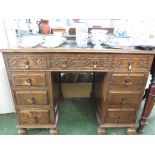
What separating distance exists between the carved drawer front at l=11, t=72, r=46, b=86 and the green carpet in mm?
566

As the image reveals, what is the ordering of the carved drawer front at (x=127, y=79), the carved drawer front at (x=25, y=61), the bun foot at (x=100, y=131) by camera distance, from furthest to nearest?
the bun foot at (x=100, y=131) < the carved drawer front at (x=127, y=79) < the carved drawer front at (x=25, y=61)

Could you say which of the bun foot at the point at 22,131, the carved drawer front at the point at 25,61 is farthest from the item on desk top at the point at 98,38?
the bun foot at the point at 22,131

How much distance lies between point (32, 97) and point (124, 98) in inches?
30.7

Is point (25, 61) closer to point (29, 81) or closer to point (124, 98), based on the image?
point (29, 81)

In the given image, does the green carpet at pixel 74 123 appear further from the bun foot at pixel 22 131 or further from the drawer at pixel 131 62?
the drawer at pixel 131 62

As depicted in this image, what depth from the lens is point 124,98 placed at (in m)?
1.26

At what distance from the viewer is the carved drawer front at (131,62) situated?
3.55 feet

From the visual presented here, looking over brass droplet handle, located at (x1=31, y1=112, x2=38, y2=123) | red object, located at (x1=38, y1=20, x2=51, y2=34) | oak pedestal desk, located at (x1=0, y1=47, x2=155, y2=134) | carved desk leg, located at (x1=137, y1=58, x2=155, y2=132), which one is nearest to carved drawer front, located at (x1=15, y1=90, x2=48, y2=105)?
oak pedestal desk, located at (x1=0, y1=47, x2=155, y2=134)

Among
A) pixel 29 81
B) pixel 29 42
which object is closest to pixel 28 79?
pixel 29 81

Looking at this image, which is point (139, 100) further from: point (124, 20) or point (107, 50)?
point (124, 20)

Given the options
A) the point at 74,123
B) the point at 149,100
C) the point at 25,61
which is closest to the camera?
the point at 25,61

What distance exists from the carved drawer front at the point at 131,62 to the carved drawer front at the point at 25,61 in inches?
20.9

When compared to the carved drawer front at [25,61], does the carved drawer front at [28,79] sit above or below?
below

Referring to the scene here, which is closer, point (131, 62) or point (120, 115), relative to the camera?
point (131, 62)
